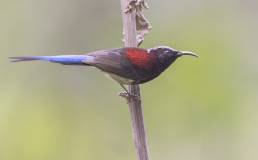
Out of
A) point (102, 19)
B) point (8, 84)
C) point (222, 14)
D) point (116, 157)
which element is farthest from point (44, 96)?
point (222, 14)

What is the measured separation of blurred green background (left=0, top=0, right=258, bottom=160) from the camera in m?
4.75

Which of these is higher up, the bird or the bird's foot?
the bird

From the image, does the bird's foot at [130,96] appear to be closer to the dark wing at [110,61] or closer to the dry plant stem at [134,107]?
the dry plant stem at [134,107]

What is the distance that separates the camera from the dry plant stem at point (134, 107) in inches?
112

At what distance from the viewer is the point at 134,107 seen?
10.1ft

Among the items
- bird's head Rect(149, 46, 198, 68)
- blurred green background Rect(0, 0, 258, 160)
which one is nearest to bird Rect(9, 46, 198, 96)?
bird's head Rect(149, 46, 198, 68)

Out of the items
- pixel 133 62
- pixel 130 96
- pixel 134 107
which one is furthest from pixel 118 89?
pixel 134 107

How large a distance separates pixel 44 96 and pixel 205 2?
4.92 feet

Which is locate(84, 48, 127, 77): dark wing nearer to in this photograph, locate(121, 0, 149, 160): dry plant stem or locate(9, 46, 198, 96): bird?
locate(9, 46, 198, 96): bird

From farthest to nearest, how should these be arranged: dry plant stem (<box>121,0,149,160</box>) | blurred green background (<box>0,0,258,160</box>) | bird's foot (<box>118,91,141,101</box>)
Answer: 1. blurred green background (<box>0,0,258,160</box>)
2. bird's foot (<box>118,91,141,101</box>)
3. dry plant stem (<box>121,0,149,160</box>)

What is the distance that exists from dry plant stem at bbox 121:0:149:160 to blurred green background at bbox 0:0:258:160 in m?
1.55

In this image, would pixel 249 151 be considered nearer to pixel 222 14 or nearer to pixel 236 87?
pixel 236 87

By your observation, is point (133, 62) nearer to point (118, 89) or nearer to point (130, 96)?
point (130, 96)

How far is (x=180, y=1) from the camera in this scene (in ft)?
19.4
